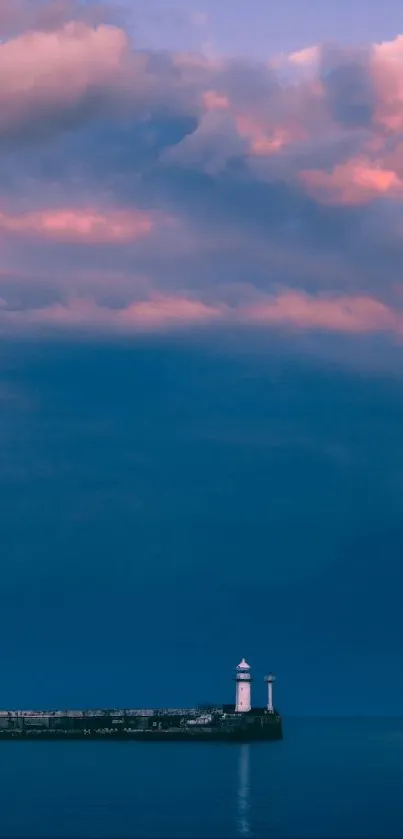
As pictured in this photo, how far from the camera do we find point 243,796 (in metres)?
94.8

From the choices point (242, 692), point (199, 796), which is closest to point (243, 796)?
point (199, 796)

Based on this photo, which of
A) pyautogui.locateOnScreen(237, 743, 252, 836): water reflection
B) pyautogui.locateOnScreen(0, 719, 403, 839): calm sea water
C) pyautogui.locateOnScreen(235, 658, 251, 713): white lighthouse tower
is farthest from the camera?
pyautogui.locateOnScreen(235, 658, 251, 713): white lighthouse tower

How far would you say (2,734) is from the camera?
6029 inches

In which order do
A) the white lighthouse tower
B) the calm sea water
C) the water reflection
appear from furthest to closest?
the white lighthouse tower, the water reflection, the calm sea water

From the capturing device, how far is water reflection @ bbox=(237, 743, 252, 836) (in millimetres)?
76319

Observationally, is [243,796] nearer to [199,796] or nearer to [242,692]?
[199,796]

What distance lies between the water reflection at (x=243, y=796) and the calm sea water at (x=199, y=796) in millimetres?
66

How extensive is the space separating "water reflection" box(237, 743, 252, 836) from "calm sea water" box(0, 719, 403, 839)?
7 centimetres

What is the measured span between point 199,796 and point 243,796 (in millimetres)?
3330

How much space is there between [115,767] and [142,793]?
1155 inches

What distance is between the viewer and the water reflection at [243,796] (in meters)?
76.3

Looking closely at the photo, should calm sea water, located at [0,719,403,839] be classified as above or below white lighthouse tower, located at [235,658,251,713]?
below

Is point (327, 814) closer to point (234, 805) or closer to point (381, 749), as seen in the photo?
point (234, 805)

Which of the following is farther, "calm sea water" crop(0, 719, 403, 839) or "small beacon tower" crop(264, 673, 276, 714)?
"small beacon tower" crop(264, 673, 276, 714)
